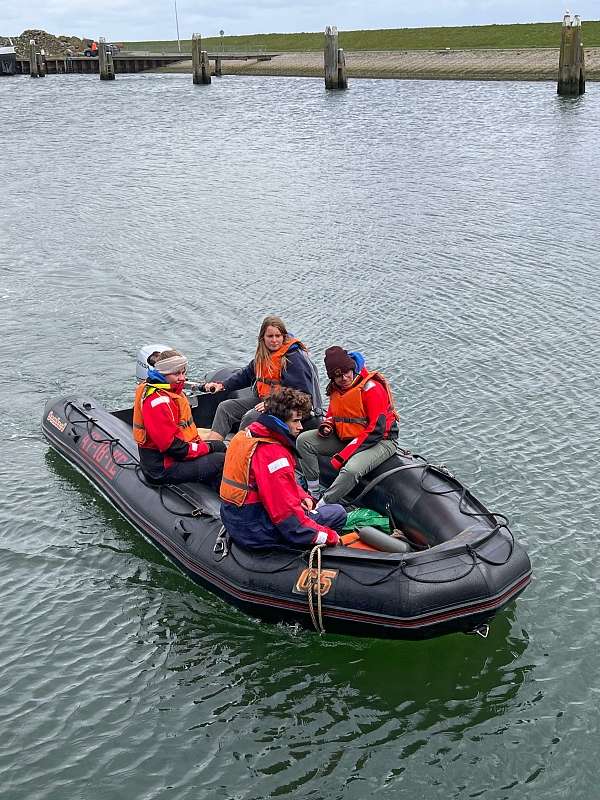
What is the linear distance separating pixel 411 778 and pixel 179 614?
103 inches

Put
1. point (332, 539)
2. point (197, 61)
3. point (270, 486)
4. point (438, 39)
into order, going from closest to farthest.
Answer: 1. point (270, 486)
2. point (332, 539)
3. point (197, 61)
4. point (438, 39)

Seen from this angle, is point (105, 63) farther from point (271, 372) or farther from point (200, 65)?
point (271, 372)

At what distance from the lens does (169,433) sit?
8.70m

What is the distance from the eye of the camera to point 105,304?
55.7ft

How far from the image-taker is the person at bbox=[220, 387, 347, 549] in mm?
7141

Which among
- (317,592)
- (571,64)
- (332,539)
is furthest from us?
(571,64)

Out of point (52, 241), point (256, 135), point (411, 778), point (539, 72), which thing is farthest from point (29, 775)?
point (539, 72)

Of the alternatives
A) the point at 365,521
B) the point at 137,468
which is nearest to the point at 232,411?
the point at 137,468

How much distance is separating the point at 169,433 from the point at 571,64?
121 ft

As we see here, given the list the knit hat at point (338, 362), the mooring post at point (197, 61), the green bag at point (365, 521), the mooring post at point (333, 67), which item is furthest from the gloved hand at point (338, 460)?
the mooring post at point (197, 61)

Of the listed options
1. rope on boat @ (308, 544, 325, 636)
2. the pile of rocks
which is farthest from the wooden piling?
rope on boat @ (308, 544, 325, 636)

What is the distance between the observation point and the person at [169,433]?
855cm

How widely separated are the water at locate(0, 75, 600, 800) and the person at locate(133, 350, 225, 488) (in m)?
0.90

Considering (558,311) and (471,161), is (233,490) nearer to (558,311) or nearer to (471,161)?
(558,311)
